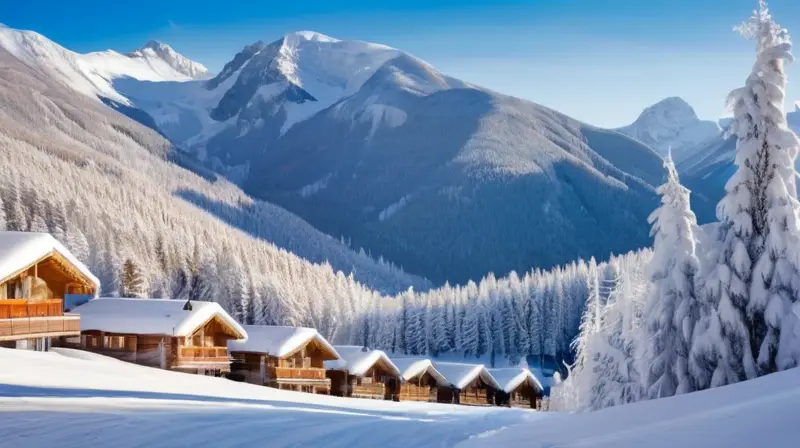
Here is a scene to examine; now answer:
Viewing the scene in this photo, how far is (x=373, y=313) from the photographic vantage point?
413ft

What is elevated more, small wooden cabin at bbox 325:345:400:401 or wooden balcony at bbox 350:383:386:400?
small wooden cabin at bbox 325:345:400:401

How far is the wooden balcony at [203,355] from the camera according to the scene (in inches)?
1866

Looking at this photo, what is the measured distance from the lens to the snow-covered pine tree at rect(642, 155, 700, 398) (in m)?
28.9

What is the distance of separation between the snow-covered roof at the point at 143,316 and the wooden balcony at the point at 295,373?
7.63 metres

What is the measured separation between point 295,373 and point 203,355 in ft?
30.6

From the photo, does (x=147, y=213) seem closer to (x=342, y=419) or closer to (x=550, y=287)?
(x=550, y=287)

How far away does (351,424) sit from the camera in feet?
63.9

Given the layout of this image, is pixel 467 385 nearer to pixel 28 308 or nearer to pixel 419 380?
pixel 419 380

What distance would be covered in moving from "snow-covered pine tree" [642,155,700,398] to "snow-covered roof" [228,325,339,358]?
29.1 m

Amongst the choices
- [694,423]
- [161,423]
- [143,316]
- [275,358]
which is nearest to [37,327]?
[143,316]

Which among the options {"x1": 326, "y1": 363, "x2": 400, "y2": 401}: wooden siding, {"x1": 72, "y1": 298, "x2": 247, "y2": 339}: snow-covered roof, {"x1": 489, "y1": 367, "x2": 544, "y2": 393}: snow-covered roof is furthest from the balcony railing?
{"x1": 489, "y1": 367, "x2": 544, "y2": 393}: snow-covered roof

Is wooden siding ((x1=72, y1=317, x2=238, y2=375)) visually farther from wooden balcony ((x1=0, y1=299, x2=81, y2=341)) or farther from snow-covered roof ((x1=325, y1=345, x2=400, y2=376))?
snow-covered roof ((x1=325, y1=345, x2=400, y2=376))

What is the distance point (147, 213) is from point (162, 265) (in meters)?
19.5

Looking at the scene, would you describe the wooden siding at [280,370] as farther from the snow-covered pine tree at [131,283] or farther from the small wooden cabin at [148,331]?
the snow-covered pine tree at [131,283]
